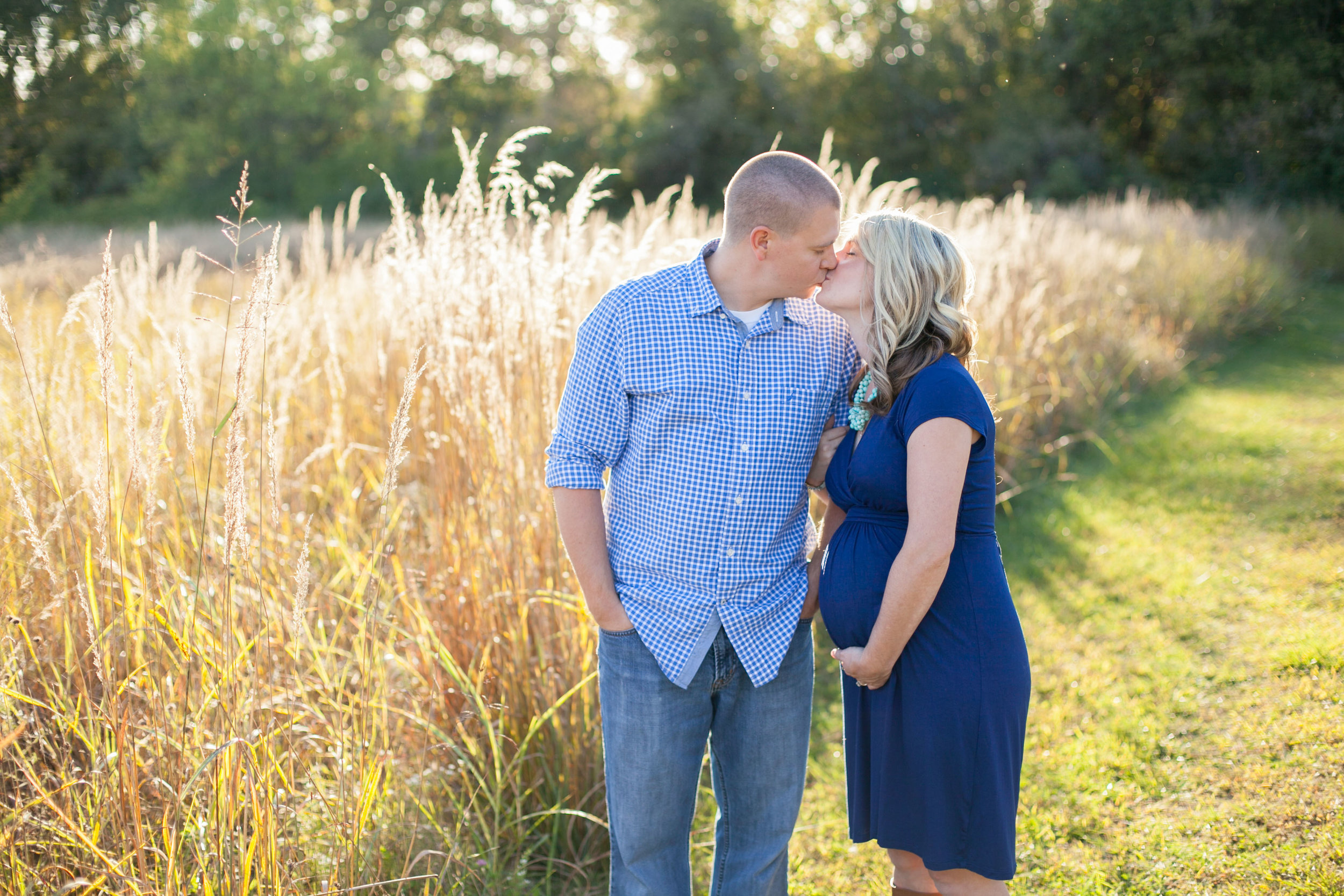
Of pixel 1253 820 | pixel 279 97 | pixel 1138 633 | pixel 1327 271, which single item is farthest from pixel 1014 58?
pixel 1253 820

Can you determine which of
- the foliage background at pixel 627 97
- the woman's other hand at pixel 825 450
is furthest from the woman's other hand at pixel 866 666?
the foliage background at pixel 627 97

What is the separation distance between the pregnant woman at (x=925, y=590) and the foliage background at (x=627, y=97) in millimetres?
17513

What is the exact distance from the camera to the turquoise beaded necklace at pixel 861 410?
1856mm

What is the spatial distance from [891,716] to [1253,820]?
64.7 inches

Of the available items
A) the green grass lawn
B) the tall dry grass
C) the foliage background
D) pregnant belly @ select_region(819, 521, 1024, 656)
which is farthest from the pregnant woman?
the foliage background

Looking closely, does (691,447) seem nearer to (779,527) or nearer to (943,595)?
(779,527)

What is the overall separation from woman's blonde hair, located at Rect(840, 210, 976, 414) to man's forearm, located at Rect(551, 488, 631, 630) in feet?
2.05

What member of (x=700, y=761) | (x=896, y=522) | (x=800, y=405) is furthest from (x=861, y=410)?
(x=700, y=761)

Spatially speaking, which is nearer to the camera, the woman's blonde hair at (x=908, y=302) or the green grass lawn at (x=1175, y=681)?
the woman's blonde hair at (x=908, y=302)

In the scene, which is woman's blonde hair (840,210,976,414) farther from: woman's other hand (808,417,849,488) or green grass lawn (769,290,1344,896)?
green grass lawn (769,290,1344,896)

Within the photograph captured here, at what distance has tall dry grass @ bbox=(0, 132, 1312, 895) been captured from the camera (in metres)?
1.69

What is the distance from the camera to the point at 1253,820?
2654 millimetres

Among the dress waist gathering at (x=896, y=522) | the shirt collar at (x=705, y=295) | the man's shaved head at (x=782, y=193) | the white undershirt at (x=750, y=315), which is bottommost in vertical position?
the dress waist gathering at (x=896, y=522)

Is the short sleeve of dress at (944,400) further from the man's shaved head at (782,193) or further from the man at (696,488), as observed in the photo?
the man's shaved head at (782,193)
